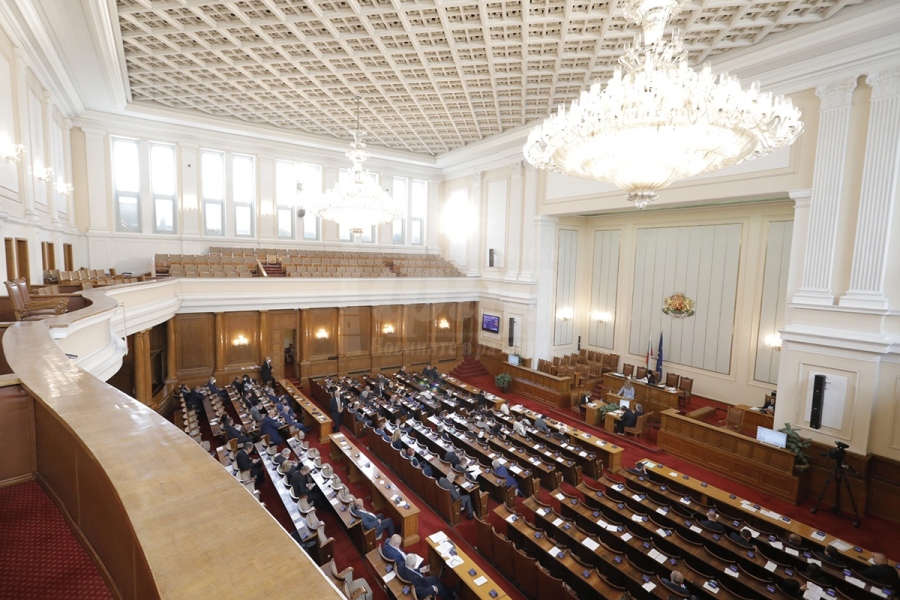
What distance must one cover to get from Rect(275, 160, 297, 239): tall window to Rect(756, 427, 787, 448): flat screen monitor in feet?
51.5

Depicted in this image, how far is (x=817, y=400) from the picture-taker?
827 cm

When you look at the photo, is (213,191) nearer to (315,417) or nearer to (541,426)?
(315,417)

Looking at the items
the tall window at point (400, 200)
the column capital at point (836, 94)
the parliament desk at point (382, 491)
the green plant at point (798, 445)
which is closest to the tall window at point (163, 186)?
the tall window at point (400, 200)

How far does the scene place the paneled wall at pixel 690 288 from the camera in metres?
12.6

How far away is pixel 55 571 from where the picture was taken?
57.9 inches

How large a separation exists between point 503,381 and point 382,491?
7916 mm

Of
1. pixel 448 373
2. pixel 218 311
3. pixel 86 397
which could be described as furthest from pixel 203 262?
pixel 86 397

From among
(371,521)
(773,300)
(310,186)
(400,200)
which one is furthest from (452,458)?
(400,200)

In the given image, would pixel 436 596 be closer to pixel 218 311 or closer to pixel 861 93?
pixel 218 311

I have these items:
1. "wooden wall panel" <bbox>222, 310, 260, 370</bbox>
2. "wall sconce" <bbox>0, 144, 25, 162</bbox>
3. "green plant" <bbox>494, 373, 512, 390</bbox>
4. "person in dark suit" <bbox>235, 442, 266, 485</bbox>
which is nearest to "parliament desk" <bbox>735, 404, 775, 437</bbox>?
"green plant" <bbox>494, 373, 512, 390</bbox>

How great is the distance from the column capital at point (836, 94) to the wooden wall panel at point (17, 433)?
1204cm

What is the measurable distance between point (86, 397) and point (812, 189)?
1131 centimetres

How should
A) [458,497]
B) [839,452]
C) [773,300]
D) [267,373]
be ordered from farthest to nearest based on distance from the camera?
[267,373] < [773,300] < [839,452] < [458,497]

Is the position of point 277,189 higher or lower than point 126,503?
higher
